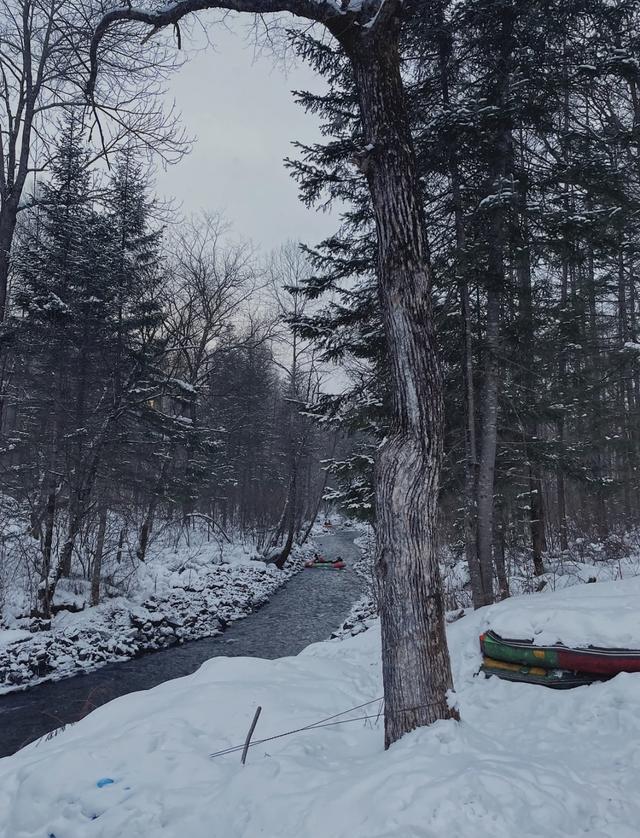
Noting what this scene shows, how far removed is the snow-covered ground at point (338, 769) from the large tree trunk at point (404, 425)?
0.37 m

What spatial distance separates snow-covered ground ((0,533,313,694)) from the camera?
978 cm

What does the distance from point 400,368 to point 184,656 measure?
9487 millimetres

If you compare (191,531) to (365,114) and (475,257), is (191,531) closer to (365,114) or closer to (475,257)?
(475,257)

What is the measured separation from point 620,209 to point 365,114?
481 centimetres

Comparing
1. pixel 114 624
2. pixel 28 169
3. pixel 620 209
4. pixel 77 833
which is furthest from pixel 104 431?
pixel 620 209

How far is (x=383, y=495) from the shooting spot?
3701 mm

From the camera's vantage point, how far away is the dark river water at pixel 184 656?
7688 millimetres

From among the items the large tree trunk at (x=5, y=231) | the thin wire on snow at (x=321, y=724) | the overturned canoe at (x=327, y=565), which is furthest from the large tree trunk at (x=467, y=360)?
the overturned canoe at (x=327, y=565)

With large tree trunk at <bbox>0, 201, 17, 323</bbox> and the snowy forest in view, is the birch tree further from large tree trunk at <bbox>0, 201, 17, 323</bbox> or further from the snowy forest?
large tree trunk at <bbox>0, 201, 17, 323</bbox>

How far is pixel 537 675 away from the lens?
4.98 metres

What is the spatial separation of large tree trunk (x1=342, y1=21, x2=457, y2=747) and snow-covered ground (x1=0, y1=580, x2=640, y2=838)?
14.6 inches

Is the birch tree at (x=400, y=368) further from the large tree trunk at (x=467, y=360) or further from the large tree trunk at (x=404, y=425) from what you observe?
the large tree trunk at (x=467, y=360)

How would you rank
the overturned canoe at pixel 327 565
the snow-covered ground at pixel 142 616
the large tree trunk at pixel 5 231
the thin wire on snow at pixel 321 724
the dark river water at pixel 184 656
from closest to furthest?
1. the thin wire on snow at pixel 321 724
2. the dark river water at pixel 184 656
3. the large tree trunk at pixel 5 231
4. the snow-covered ground at pixel 142 616
5. the overturned canoe at pixel 327 565

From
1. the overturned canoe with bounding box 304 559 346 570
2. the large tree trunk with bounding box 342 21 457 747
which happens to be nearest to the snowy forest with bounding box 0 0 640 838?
the large tree trunk with bounding box 342 21 457 747
